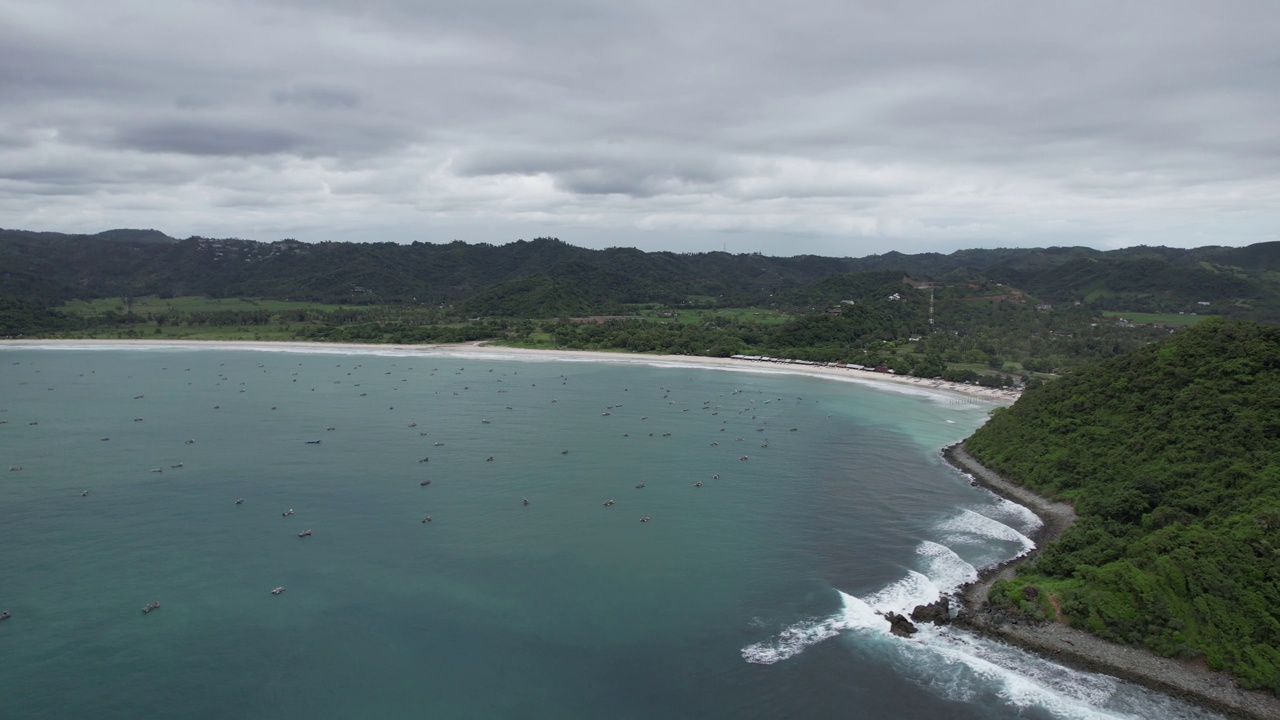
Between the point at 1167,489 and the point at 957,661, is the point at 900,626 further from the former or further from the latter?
the point at 1167,489

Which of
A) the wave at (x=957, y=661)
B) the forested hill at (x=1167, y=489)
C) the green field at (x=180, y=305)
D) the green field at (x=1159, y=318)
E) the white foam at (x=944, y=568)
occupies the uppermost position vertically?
the green field at (x=1159, y=318)

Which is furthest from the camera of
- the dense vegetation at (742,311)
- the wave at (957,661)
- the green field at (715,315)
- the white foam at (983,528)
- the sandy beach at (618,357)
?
the green field at (715,315)

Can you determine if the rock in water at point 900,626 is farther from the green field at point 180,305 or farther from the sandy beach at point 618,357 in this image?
the green field at point 180,305

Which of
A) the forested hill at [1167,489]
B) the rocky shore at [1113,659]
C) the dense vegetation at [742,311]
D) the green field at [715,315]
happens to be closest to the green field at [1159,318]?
the dense vegetation at [742,311]

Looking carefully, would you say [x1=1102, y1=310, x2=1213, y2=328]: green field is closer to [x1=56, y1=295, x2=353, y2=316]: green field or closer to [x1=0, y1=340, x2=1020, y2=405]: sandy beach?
[x1=0, y1=340, x2=1020, y2=405]: sandy beach

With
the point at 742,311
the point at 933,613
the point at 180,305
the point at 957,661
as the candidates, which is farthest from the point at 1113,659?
the point at 180,305

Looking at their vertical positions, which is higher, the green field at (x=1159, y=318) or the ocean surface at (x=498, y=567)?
the green field at (x=1159, y=318)
